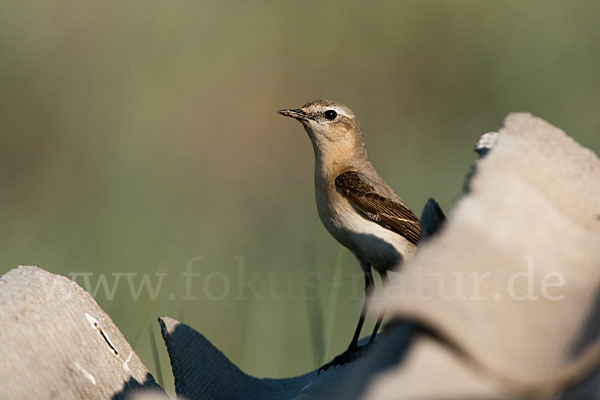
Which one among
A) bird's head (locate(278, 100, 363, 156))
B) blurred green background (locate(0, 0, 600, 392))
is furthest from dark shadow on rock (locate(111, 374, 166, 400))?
bird's head (locate(278, 100, 363, 156))

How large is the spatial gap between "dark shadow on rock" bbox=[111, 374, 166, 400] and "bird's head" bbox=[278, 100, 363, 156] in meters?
2.54

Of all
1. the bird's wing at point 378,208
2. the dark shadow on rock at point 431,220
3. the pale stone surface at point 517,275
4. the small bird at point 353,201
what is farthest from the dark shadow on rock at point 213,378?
the bird's wing at point 378,208

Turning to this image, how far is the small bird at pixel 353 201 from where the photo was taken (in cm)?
386

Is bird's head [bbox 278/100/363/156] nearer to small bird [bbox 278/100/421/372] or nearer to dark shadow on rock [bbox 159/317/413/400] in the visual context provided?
small bird [bbox 278/100/421/372]

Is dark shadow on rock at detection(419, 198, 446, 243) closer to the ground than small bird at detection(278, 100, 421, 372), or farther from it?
farther from it

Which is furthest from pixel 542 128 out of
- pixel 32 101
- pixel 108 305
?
pixel 32 101

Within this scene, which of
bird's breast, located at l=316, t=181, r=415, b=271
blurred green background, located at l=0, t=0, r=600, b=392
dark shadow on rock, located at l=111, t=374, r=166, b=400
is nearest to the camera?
dark shadow on rock, located at l=111, t=374, r=166, b=400

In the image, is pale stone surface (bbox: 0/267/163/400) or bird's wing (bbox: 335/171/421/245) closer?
pale stone surface (bbox: 0/267/163/400)

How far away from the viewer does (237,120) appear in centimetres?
840

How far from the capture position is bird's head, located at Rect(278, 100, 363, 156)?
168 inches

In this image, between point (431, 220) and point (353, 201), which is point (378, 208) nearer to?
point (353, 201)

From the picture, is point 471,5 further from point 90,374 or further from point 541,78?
point 90,374

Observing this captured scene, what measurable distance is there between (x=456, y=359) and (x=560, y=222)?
0.46 m

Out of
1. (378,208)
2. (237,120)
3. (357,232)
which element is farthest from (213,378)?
(237,120)
